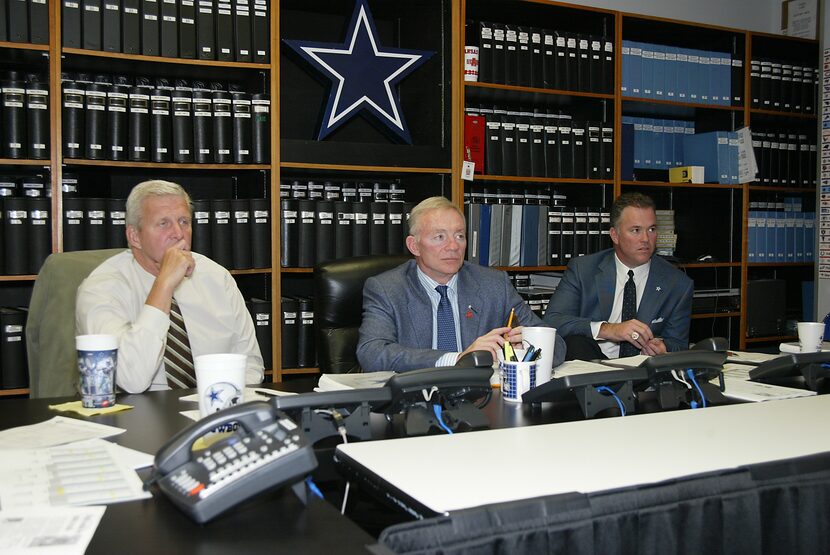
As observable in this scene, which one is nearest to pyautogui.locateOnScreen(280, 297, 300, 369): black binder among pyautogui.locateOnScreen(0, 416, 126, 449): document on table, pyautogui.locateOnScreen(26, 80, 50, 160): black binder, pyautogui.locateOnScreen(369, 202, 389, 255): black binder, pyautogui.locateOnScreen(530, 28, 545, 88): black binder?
pyautogui.locateOnScreen(369, 202, 389, 255): black binder

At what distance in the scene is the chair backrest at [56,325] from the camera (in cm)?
207

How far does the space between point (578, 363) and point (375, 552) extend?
127 cm

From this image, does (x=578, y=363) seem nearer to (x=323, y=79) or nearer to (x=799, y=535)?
(x=799, y=535)

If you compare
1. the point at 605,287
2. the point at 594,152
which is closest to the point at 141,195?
the point at 605,287

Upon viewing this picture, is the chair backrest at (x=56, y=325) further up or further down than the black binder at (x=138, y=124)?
further down

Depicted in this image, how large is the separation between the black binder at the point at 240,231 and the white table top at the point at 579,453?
7.08 feet

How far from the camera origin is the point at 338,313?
7.38 ft

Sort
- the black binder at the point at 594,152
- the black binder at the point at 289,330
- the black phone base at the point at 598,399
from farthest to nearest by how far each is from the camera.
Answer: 1. the black binder at the point at 594,152
2. the black binder at the point at 289,330
3. the black phone base at the point at 598,399

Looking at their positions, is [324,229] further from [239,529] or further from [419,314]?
[239,529]

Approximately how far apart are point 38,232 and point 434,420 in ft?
7.20

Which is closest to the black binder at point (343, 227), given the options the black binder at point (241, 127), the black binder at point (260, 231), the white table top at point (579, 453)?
the black binder at point (260, 231)

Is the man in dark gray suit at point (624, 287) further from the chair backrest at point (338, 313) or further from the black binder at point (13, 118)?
the black binder at point (13, 118)

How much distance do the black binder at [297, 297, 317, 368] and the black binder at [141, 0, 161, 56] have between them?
1.14 m

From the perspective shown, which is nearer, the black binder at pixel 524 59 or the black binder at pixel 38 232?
the black binder at pixel 38 232
